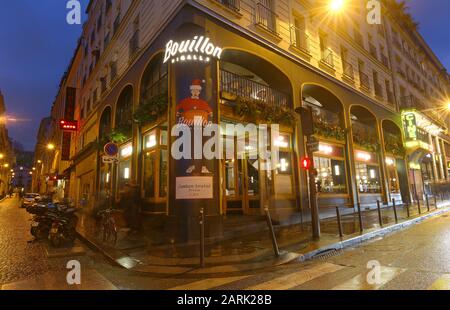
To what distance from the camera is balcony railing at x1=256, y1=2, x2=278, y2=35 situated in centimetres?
1166

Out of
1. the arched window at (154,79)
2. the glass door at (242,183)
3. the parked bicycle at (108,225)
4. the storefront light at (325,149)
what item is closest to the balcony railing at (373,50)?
the storefront light at (325,149)

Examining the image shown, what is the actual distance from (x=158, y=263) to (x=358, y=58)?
18.1 meters

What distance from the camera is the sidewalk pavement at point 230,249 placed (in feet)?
18.4

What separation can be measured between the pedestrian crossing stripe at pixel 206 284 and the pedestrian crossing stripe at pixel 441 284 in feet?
9.18

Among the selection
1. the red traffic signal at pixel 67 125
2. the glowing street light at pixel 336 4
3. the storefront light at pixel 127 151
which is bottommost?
the storefront light at pixel 127 151

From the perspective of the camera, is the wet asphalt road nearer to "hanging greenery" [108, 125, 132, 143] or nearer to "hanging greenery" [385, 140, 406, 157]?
"hanging greenery" [108, 125, 132, 143]

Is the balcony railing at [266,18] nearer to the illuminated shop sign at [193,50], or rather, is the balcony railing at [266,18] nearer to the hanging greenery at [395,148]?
the illuminated shop sign at [193,50]

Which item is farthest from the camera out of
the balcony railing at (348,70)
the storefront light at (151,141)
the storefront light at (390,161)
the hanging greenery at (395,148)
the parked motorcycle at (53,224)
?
the hanging greenery at (395,148)

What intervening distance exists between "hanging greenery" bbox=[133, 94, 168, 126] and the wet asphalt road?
5.11m

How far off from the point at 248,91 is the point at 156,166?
4742 mm

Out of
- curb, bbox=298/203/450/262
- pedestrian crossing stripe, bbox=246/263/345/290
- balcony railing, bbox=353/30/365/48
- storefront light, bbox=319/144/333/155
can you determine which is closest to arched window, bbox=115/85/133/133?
storefront light, bbox=319/144/333/155

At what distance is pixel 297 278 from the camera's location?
15.2 ft

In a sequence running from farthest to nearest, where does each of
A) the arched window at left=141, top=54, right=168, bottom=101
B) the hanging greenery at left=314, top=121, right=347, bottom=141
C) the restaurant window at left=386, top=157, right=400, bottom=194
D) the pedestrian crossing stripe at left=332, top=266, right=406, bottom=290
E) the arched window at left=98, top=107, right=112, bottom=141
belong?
1. the restaurant window at left=386, top=157, right=400, bottom=194
2. the arched window at left=98, top=107, right=112, bottom=141
3. the hanging greenery at left=314, top=121, right=347, bottom=141
4. the arched window at left=141, top=54, right=168, bottom=101
5. the pedestrian crossing stripe at left=332, top=266, right=406, bottom=290
